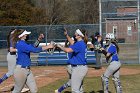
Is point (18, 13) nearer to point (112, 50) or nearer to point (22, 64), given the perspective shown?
point (112, 50)

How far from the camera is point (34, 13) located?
4653cm

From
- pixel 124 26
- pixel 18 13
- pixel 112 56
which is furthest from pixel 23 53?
pixel 18 13

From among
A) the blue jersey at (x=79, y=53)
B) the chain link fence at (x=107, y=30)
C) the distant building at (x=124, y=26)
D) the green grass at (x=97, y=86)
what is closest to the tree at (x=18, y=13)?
the chain link fence at (x=107, y=30)

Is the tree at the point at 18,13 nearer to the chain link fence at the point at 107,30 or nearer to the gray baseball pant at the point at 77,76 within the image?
the chain link fence at the point at 107,30

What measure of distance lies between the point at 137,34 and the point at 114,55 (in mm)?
14820

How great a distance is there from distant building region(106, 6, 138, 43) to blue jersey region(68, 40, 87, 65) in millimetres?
16255

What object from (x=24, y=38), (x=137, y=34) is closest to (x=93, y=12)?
(x=137, y=34)

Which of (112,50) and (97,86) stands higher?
(112,50)

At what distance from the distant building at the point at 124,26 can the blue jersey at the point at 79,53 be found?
53.3 feet

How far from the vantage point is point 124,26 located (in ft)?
96.9

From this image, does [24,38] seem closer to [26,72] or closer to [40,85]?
[26,72]

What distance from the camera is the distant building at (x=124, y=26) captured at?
2756 centimetres

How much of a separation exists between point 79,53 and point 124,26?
19.4m

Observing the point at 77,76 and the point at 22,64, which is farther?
the point at 22,64
